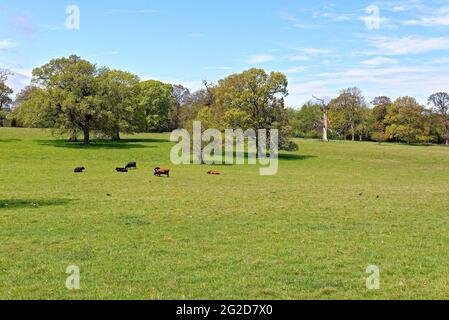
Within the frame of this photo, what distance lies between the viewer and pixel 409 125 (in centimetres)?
11938

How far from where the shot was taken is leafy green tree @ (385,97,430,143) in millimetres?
118750

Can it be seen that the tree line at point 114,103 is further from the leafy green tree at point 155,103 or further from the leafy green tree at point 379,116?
the leafy green tree at point 379,116

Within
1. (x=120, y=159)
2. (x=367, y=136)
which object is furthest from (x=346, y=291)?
(x=367, y=136)

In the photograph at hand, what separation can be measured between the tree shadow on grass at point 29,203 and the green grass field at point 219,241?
0.04 m

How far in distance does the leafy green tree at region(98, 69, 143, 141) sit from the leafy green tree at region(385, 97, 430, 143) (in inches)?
2644

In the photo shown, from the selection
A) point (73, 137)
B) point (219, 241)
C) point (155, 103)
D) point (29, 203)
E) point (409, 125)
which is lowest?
point (219, 241)

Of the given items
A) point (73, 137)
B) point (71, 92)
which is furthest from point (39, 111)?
point (73, 137)

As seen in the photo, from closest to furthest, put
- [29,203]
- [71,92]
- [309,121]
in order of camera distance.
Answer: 1. [29,203]
2. [71,92]
3. [309,121]

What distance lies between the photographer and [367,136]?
135625mm

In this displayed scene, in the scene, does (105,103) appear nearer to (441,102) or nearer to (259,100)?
(259,100)

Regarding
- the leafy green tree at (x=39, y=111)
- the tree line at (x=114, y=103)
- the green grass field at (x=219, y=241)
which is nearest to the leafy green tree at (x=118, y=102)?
the tree line at (x=114, y=103)

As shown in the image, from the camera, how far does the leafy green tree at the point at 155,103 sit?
372ft

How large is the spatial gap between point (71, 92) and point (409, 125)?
85791 millimetres
